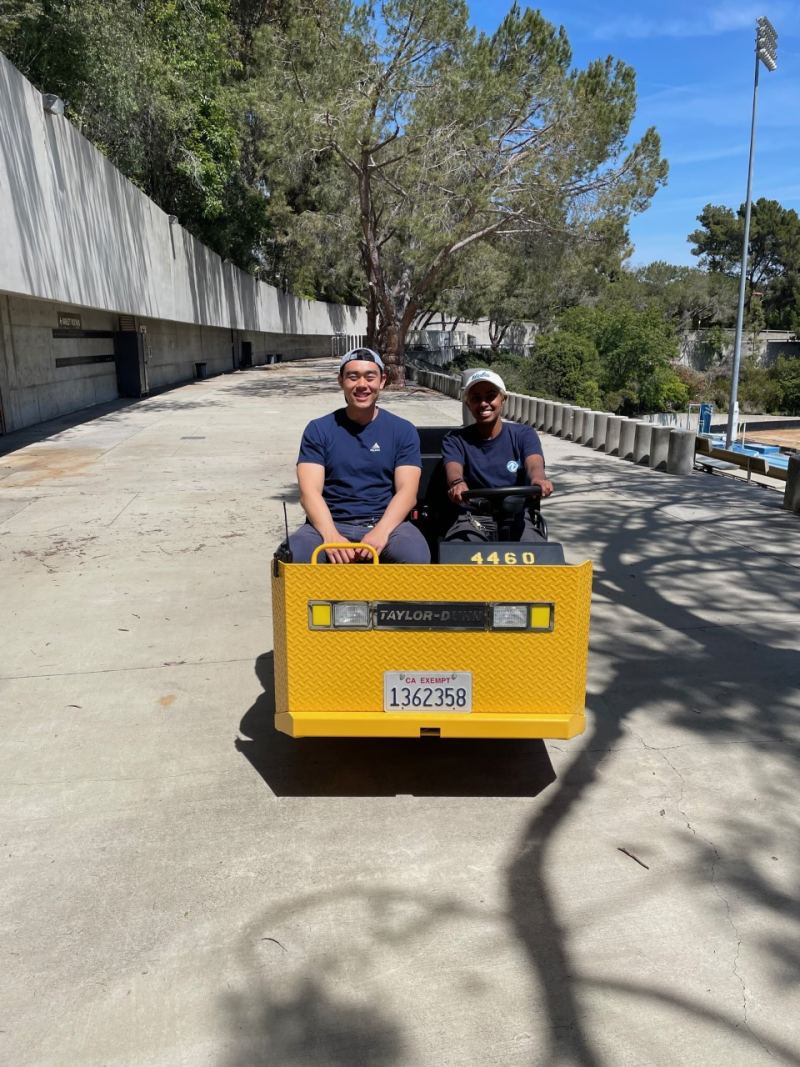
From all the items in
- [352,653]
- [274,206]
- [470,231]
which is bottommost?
[352,653]

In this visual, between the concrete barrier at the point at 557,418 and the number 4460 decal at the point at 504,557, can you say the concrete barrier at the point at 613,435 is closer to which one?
the concrete barrier at the point at 557,418

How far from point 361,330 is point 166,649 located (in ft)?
223

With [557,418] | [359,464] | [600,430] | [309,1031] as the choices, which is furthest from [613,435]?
[309,1031]

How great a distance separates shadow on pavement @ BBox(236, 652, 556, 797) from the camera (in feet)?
12.1

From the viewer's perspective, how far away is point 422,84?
22.6 meters

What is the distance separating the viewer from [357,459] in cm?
423

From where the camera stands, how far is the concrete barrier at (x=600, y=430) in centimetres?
1484

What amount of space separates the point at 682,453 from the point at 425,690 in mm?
9803

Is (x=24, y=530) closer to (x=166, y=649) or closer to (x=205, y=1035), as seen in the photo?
(x=166, y=649)

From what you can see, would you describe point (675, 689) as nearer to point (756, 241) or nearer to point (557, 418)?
point (557, 418)

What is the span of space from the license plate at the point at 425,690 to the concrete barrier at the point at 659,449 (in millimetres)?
10037

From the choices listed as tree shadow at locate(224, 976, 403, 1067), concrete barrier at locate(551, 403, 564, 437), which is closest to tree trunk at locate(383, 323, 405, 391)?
concrete barrier at locate(551, 403, 564, 437)

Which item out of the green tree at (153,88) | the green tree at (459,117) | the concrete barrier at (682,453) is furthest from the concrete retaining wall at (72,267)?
the concrete barrier at (682,453)

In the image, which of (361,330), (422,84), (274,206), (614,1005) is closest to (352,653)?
(614,1005)
